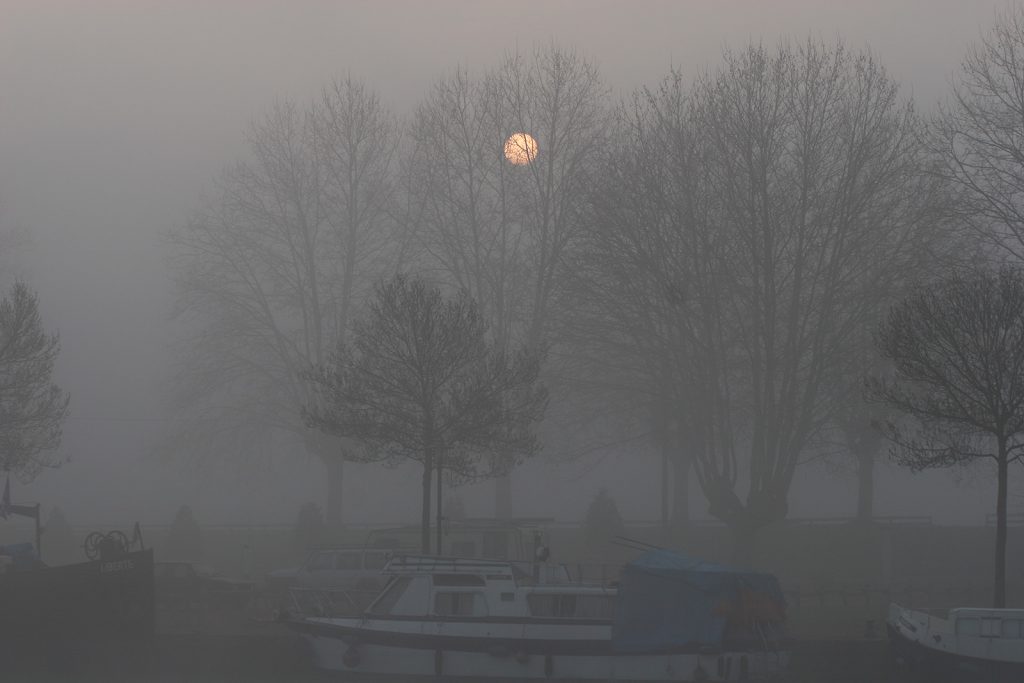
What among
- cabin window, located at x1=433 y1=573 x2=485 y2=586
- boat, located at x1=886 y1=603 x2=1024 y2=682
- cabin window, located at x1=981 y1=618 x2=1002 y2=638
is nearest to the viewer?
boat, located at x1=886 y1=603 x2=1024 y2=682

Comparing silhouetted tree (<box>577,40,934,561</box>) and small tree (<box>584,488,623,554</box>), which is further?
small tree (<box>584,488,623,554</box>)

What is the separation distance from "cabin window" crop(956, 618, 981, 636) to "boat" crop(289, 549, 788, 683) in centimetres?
305

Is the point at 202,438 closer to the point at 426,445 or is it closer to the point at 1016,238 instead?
the point at 426,445

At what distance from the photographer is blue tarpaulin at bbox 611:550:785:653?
2003 cm

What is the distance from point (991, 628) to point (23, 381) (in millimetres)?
23573

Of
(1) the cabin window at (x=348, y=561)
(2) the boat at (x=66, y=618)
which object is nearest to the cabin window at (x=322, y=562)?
(1) the cabin window at (x=348, y=561)

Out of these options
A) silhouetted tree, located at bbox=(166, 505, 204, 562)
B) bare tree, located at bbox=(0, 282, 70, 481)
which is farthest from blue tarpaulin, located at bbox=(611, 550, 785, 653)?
silhouetted tree, located at bbox=(166, 505, 204, 562)

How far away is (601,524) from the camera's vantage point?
43.5 metres

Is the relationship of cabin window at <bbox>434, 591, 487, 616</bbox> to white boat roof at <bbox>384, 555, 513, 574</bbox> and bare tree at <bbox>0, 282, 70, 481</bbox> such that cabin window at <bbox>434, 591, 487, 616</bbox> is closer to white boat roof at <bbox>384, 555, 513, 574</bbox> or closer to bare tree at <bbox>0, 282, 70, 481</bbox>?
white boat roof at <bbox>384, 555, 513, 574</bbox>

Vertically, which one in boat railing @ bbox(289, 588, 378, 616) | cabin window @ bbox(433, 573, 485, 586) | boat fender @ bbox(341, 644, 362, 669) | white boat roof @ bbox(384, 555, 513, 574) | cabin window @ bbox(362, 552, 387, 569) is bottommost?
boat fender @ bbox(341, 644, 362, 669)

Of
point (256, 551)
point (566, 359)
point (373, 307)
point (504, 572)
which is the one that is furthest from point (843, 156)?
point (256, 551)

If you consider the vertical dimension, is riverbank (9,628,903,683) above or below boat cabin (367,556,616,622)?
below

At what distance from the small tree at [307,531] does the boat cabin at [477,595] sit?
75.3ft

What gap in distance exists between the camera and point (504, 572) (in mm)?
21547
